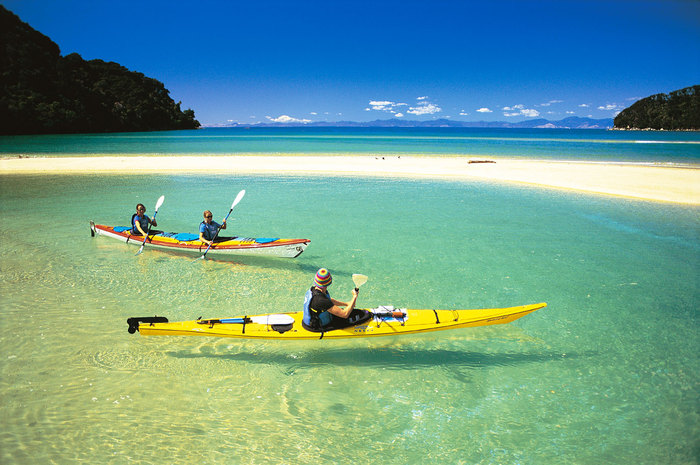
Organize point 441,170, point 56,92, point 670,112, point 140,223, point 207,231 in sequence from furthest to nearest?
1. point 670,112
2. point 56,92
3. point 441,170
4. point 140,223
5. point 207,231

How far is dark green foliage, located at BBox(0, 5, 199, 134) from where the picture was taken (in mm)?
78562

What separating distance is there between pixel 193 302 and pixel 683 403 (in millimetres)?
8650

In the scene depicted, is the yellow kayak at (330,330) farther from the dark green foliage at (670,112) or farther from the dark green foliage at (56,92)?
the dark green foliage at (670,112)

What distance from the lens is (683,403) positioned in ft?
18.1

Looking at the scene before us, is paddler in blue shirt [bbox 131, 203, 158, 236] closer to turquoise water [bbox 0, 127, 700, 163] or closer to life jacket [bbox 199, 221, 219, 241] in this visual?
life jacket [bbox 199, 221, 219, 241]

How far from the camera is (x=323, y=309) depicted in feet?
20.1

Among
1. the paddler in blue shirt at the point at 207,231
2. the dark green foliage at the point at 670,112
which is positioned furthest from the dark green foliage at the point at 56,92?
the dark green foliage at the point at 670,112

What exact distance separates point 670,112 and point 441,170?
171 meters

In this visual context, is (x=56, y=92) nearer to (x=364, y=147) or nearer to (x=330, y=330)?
(x=364, y=147)

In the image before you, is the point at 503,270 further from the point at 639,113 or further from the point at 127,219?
the point at 639,113

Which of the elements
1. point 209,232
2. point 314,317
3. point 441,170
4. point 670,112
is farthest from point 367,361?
point 670,112

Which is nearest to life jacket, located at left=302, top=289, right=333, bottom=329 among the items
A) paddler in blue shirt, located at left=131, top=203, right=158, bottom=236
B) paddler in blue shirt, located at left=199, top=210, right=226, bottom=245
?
paddler in blue shirt, located at left=199, top=210, right=226, bottom=245

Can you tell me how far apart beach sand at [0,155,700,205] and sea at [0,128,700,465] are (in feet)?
34.3

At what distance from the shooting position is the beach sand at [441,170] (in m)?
22.6
